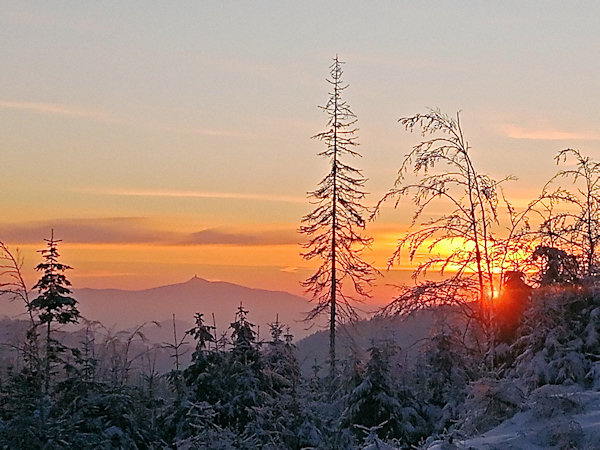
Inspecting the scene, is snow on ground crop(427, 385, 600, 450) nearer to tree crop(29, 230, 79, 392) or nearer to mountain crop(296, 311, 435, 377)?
mountain crop(296, 311, 435, 377)

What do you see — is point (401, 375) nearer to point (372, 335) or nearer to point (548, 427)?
point (372, 335)

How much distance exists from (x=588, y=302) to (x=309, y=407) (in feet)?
27.3

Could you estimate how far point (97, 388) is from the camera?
69.6 ft

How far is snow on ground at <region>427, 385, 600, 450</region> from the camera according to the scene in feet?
32.2

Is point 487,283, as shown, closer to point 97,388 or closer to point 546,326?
point 546,326

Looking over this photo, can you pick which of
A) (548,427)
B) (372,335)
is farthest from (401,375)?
(548,427)

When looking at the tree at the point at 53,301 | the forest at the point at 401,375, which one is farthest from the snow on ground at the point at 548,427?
the tree at the point at 53,301

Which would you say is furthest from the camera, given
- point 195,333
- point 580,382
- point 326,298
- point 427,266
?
point 326,298

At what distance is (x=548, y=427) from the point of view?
10234 millimetres

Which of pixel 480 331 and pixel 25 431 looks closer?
pixel 25 431

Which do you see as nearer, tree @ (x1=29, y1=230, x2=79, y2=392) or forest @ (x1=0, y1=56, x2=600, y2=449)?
forest @ (x1=0, y1=56, x2=600, y2=449)

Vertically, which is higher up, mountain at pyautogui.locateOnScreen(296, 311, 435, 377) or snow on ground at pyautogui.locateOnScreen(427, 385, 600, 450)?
mountain at pyautogui.locateOnScreen(296, 311, 435, 377)

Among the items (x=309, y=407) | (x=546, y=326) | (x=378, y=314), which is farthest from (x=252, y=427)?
(x=546, y=326)

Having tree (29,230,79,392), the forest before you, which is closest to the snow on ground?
the forest
